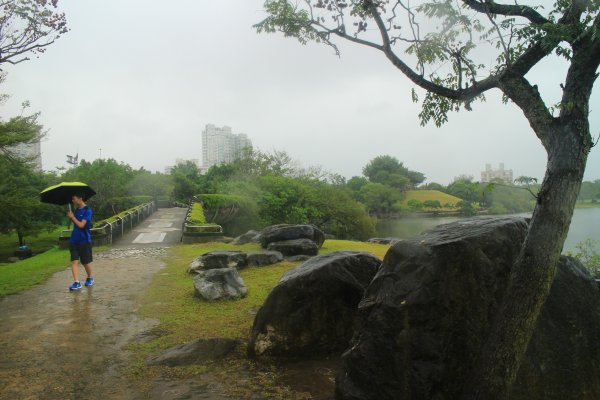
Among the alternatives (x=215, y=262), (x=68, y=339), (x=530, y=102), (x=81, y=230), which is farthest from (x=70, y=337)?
(x=530, y=102)

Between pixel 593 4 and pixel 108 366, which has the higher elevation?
pixel 593 4

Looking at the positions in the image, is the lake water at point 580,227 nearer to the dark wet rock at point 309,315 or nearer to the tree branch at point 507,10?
the dark wet rock at point 309,315

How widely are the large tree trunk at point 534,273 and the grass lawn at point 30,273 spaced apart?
8594 mm

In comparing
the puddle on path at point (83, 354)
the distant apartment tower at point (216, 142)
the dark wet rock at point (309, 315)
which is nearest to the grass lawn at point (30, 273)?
the puddle on path at point (83, 354)

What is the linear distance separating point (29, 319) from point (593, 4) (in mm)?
7845

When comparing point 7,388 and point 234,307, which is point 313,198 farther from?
point 7,388

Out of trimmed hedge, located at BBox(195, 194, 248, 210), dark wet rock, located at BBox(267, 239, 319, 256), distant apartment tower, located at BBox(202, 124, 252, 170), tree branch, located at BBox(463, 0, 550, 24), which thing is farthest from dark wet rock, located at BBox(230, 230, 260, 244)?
distant apartment tower, located at BBox(202, 124, 252, 170)

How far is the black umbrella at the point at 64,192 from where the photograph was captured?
8.35 metres

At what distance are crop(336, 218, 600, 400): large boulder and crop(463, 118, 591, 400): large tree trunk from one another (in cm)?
28

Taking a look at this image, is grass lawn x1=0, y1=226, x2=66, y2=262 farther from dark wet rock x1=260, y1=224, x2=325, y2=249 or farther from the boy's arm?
the boy's arm

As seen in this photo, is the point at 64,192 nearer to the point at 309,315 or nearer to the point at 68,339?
the point at 68,339

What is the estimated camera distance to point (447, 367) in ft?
10.6

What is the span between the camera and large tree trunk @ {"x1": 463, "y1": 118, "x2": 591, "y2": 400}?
2971 mm

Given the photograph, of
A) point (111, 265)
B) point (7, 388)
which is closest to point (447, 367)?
point (7, 388)
